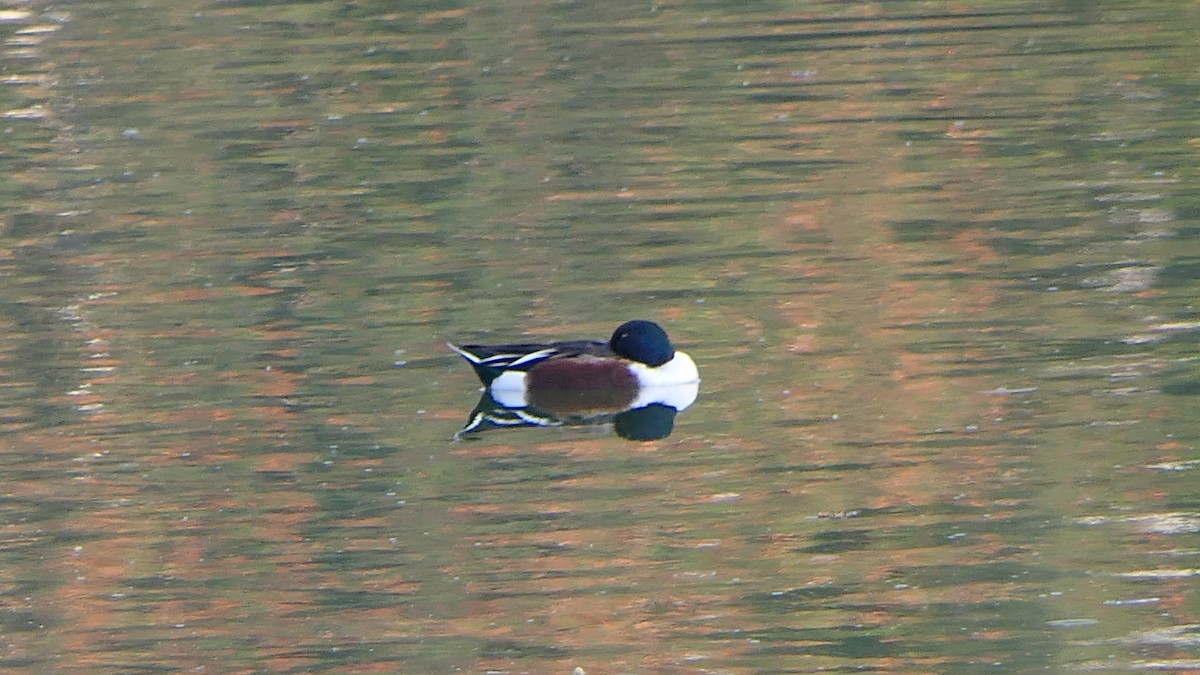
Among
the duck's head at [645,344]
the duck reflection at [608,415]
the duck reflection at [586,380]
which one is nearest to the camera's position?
the duck reflection at [608,415]

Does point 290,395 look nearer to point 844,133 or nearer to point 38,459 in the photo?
point 38,459

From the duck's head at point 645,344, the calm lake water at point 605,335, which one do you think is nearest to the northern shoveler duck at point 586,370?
the duck's head at point 645,344

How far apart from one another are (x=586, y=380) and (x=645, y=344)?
42 cm

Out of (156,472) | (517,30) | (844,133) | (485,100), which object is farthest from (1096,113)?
(156,472)

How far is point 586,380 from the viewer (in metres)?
13.0

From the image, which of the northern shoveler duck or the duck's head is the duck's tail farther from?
the duck's head

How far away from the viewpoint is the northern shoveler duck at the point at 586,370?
12781mm

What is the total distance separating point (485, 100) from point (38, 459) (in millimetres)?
11664

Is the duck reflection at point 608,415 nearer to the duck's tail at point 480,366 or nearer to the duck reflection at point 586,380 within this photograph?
the duck reflection at point 586,380

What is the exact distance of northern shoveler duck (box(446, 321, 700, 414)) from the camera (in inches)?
503

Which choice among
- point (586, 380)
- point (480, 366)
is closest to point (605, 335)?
point (586, 380)

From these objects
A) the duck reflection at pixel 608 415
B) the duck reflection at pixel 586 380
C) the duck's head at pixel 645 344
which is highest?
the duck's head at pixel 645 344

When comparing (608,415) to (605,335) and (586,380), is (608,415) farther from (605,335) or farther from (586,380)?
(605,335)

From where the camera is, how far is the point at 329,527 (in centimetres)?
1047
